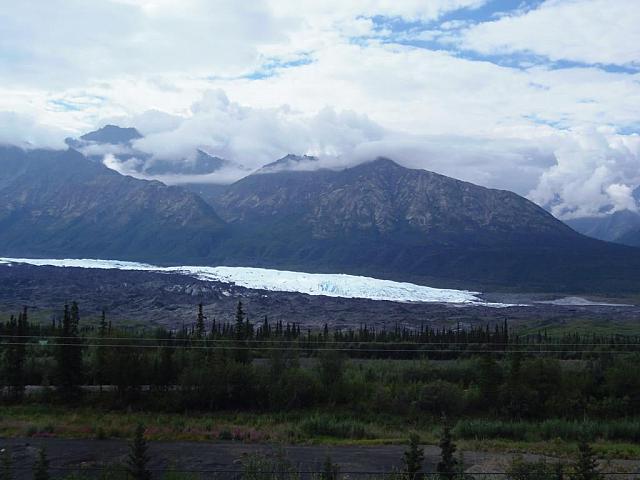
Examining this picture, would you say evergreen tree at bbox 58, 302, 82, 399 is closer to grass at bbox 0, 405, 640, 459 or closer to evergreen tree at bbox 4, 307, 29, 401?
grass at bbox 0, 405, 640, 459

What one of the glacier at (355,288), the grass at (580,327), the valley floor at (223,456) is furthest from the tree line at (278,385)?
the glacier at (355,288)

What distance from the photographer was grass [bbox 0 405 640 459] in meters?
38.3

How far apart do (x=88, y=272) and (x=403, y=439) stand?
15875cm

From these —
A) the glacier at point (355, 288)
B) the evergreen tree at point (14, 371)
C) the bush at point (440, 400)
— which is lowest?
the bush at point (440, 400)

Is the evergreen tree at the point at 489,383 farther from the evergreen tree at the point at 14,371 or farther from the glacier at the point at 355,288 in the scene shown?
the glacier at the point at 355,288

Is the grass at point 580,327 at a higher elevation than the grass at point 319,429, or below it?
higher

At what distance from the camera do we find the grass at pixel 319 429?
3828cm

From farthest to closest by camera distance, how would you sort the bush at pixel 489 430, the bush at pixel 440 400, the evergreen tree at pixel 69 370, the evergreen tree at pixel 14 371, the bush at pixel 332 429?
1. the evergreen tree at pixel 14 371
2. the bush at pixel 440 400
3. the evergreen tree at pixel 69 370
4. the bush at pixel 332 429
5. the bush at pixel 489 430

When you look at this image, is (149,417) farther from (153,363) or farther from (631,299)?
(631,299)

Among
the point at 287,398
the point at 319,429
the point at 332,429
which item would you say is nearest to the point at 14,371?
the point at 287,398

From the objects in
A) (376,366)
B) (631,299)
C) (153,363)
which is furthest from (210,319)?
(631,299)

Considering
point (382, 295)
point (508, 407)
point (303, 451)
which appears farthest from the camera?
point (382, 295)

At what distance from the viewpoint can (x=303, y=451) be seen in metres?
35.8

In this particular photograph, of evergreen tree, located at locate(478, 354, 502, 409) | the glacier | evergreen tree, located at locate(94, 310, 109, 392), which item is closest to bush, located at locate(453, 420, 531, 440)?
evergreen tree, located at locate(478, 354, 502, 409)
